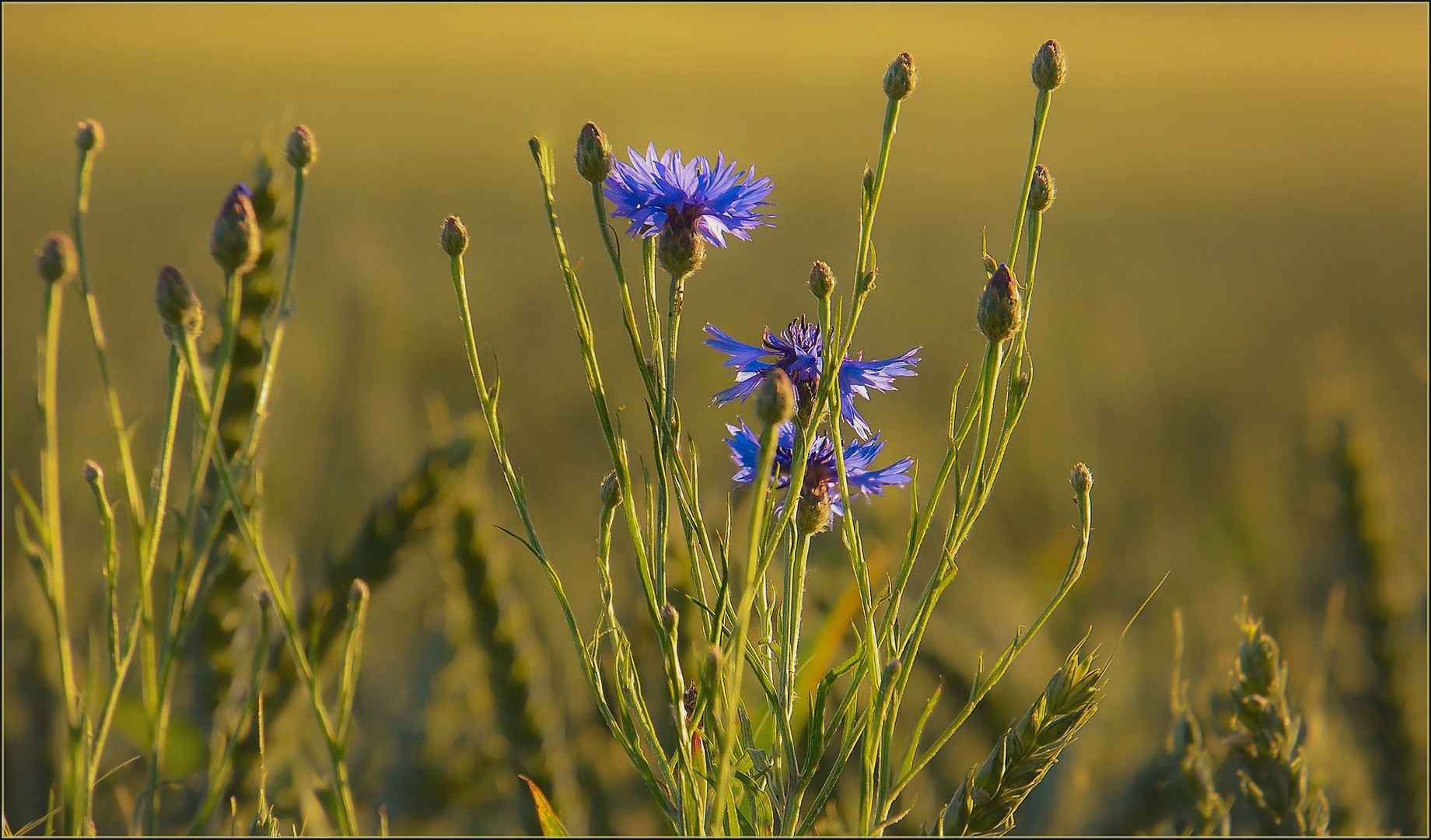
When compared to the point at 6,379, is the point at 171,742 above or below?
below

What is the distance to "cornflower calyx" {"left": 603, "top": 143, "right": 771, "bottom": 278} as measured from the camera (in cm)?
48

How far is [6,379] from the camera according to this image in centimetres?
148

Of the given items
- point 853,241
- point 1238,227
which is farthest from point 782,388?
point 1238,227

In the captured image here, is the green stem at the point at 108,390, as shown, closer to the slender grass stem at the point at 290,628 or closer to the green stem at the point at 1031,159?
the slender grass stem at the point at 290,628

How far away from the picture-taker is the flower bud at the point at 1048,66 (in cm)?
46

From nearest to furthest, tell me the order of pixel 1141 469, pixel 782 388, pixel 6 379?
pixel 782 388 < pixel 6 379 < pixel 1141 469

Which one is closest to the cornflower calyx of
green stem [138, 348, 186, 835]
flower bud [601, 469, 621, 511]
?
flower bud [601, 469, 621, 511]

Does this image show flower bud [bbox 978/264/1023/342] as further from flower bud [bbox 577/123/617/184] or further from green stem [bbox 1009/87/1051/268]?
flower bud [bbox 577/123/617/184]

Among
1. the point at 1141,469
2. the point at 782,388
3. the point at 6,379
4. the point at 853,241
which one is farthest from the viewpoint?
the point at 853,241

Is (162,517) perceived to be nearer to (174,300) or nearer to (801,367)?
(174,300)

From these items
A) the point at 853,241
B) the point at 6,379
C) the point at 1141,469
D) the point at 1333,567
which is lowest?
the point at 1333,567

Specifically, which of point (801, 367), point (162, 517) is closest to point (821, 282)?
point (801, 367)

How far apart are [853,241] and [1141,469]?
77cm

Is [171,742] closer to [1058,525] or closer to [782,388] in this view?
[782,388]
